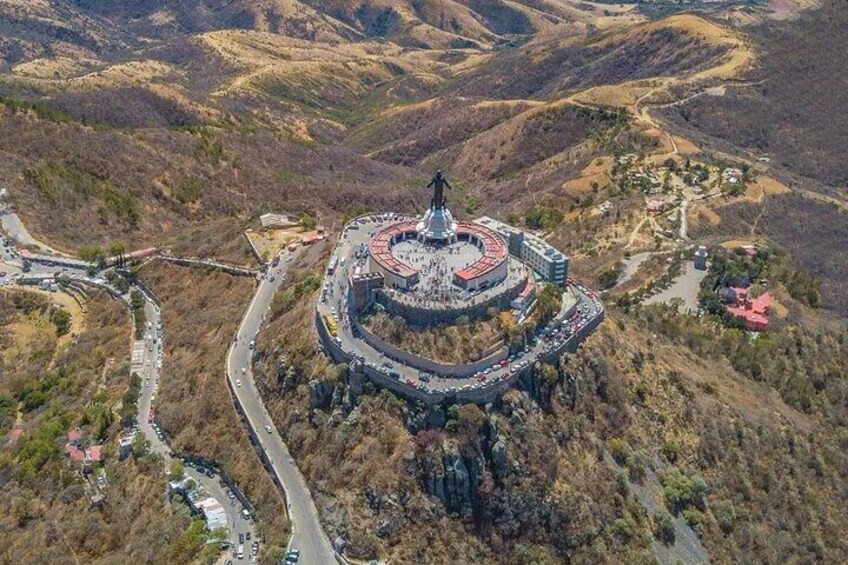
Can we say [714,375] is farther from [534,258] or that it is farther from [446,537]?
[446,537]

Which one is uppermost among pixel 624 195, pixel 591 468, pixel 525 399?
pixel 525 399

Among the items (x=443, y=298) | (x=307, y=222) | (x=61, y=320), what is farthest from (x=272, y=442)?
(x=307, y=222)

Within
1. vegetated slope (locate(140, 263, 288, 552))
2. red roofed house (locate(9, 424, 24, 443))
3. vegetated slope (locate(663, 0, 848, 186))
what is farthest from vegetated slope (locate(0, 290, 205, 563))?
vegetated slope (locate(663, 0, 848, 186))

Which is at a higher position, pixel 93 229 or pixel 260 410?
pixel 260 410

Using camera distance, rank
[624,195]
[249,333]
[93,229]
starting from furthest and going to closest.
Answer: [624,195], [93,229], [249,333]

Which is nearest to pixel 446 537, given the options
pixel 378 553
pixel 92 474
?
pixel 378 553

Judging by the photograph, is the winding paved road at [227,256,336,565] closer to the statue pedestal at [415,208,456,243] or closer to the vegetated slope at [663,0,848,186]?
the statue pedestal at [415,208,456,243]

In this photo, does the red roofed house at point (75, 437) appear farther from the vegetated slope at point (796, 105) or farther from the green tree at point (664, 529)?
the vegetated slope at point (796, 105)
